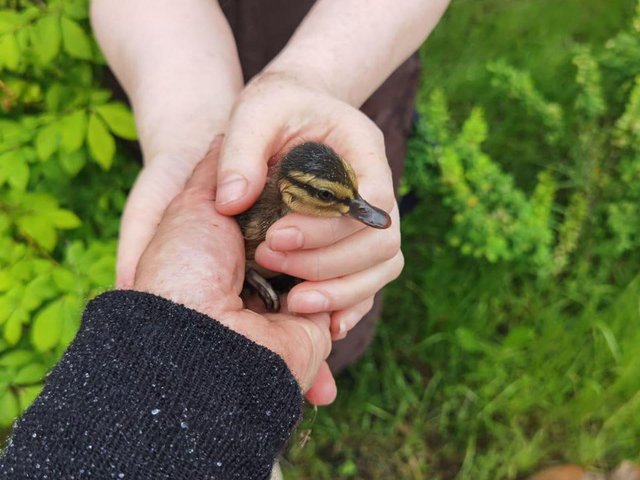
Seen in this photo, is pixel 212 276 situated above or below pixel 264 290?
above

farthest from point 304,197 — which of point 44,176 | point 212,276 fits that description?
point 44,176

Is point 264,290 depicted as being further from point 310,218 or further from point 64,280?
point 64,280

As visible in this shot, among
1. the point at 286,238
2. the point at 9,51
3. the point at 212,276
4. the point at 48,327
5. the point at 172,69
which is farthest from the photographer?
the point at 172,69

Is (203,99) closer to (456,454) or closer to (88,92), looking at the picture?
(88,92)

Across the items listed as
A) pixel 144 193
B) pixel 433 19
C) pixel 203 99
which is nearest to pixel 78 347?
pixel 144 193

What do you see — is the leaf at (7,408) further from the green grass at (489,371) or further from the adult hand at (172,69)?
the green grass at (489,371)

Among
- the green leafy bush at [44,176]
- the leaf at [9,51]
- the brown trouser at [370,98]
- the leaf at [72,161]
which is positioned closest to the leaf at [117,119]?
the green leafy bush at [44,176]
